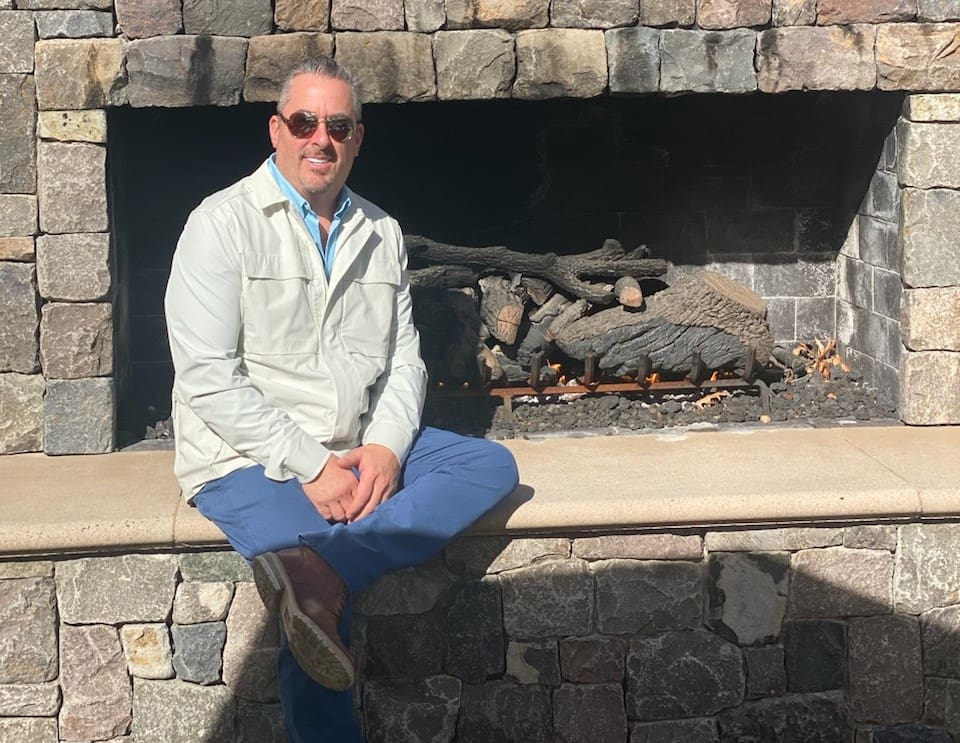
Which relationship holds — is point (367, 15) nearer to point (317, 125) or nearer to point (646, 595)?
point (317, 125)

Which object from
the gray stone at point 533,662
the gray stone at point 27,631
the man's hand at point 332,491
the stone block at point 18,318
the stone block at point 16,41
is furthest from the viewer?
the stone block at point 18,318

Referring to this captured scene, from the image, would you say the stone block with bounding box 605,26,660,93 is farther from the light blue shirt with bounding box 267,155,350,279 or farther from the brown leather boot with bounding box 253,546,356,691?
the brown leather boot with bounding box 253,546,356,691

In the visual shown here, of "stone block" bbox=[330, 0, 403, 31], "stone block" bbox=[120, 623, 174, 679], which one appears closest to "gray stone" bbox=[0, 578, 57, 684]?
"stone block" bbox=[120, 623, 174, 679]

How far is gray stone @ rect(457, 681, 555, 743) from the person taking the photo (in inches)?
127

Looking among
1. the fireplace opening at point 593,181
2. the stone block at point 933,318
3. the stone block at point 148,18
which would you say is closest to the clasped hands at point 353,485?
the fireplace opening at point 593,181

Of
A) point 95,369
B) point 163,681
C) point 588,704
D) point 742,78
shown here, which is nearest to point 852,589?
point 588,704

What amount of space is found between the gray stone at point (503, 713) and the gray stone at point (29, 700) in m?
1.04

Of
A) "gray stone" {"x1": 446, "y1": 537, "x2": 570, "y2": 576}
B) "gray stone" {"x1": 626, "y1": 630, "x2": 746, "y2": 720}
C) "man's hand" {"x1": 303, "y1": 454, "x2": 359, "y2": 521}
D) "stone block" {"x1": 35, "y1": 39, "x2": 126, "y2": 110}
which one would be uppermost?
"stone block" {"x1": 35, "y1": 39, "x2": 126, "y2": 110}

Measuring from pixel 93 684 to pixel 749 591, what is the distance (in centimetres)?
170

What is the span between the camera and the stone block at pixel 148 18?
3.60 m

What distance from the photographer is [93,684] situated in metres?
3.17

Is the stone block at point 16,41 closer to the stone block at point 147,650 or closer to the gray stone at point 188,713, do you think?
the stone block at point 147,650

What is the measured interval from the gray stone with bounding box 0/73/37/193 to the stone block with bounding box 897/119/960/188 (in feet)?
8.72

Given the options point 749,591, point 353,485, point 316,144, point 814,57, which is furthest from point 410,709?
point 814,57
